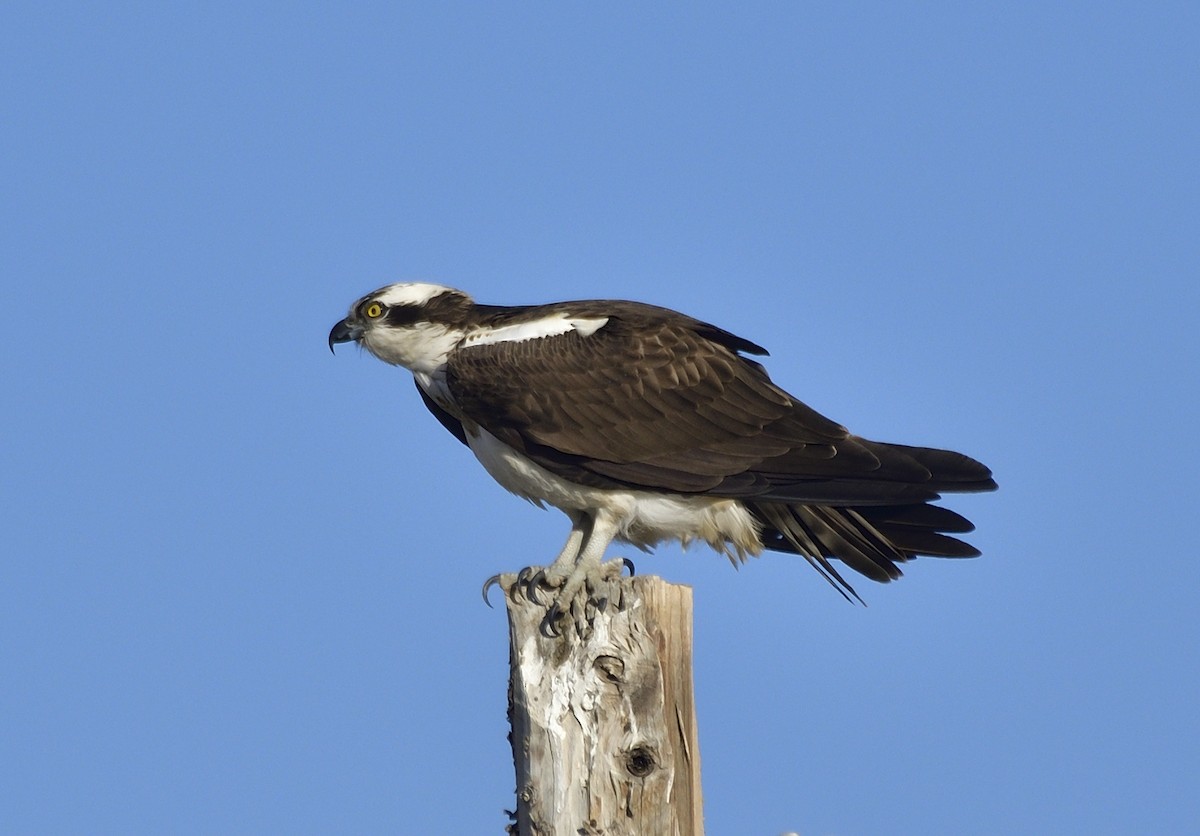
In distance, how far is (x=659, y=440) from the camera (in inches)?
309

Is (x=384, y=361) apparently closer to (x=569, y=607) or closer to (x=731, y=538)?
(x=731, y=538)

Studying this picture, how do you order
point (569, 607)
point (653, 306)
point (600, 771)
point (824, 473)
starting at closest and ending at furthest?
point (600, 771), point (569, 607), point (824, 473), point (653, 306)

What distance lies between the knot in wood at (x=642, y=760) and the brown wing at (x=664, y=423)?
2.46 meters

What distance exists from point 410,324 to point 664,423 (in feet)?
5.27

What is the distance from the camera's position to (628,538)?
26.4 ft

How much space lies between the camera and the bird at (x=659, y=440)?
7.71 metres

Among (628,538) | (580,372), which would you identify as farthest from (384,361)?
(628,538)

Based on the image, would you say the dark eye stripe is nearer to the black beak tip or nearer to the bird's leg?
the black beak tip

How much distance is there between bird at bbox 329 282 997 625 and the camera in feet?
25.3

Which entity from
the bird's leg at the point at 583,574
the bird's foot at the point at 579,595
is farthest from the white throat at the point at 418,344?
the bird's foot at the point at 579,595

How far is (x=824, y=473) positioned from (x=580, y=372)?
1430 millimetres

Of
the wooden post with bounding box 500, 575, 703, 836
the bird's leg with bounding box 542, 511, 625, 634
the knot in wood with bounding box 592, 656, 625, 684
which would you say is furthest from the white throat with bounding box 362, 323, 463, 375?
the knot in wood with bounding box 592, 656, 625, 684

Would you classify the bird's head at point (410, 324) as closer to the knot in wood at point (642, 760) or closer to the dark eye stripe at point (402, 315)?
the dark eye stripe at point (402, 315)

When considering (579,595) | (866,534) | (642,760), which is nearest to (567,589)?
(579,595)
